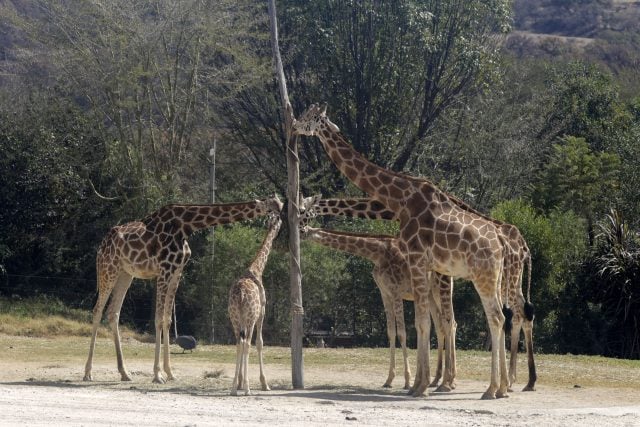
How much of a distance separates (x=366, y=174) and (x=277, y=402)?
15.1 feet

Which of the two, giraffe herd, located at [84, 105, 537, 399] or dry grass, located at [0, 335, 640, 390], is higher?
giraffe herd, located at [84, 105, 537, 399]

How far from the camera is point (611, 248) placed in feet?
93.8

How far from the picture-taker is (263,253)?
17375 mm

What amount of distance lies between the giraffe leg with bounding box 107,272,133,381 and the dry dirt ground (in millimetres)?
283

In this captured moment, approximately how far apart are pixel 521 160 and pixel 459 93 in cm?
362

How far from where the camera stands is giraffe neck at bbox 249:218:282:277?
54.8ft

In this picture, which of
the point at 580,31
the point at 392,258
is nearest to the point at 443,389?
the point at 392,258

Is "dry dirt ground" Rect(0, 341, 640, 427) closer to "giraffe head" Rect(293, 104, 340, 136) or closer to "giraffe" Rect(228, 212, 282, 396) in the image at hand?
"giraffe" Rect(228, 212, 282, 396)

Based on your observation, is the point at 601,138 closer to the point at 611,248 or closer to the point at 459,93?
the point at 459,93

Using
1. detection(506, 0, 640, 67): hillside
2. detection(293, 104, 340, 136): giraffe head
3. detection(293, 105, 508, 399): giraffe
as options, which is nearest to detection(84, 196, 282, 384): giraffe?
detection(293, 104, 340, 136): giraffe head

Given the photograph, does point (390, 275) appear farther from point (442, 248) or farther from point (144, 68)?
point (144, 68)

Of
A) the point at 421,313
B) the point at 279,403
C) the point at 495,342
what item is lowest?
the point at 279,403

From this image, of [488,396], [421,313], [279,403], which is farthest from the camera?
[421,313]

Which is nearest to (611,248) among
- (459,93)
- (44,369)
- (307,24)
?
(459,93)
